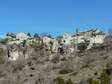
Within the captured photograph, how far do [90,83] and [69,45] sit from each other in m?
41.7

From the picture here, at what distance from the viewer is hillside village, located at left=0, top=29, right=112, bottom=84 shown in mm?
32062

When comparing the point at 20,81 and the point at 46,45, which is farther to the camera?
the point at 46,45

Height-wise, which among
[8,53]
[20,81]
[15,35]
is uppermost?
[15,35]

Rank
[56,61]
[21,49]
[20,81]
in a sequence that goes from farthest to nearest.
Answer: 1. [21,49]
2. [56,61]
3. [20,81]

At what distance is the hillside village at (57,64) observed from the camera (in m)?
32.1

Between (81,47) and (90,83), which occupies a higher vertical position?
(81,47)

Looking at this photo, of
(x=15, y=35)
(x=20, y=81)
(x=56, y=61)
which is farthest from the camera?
(x=15, y=35)

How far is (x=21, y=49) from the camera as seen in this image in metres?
64.2

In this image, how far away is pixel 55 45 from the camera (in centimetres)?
6838

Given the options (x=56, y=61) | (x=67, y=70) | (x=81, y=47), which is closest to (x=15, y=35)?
(x=81, y=47)

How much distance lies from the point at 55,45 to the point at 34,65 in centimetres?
1776

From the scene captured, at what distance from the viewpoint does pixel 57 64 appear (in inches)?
1907

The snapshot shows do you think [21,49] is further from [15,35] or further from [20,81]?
[15,35]

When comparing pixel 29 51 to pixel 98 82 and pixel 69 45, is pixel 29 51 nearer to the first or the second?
pixel 69 45
